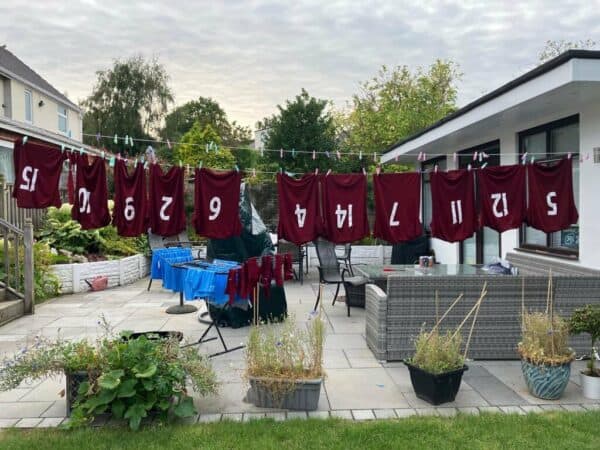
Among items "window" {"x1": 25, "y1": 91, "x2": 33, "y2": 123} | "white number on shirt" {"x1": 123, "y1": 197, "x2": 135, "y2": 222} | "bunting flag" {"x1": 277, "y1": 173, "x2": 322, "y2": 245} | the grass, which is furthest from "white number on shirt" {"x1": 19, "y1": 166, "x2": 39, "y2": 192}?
"window" {"x1": 25, "y1": 91, "x2": 33, "y2": 123}

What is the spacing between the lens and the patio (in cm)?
400

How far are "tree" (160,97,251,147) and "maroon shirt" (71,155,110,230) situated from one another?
32752 millimetres

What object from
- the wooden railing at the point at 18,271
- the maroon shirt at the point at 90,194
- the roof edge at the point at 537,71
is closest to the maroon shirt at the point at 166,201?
the maroon shirt at the point at 90,194

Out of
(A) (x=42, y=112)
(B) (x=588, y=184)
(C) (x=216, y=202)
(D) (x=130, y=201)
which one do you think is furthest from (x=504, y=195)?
(A) (x=42, y=112)

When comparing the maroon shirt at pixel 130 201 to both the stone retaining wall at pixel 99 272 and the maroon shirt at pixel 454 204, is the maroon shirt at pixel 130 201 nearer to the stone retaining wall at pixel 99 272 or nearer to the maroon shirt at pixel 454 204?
the maroon shirt at pixel 454 204

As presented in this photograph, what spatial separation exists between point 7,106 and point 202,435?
59.9ft

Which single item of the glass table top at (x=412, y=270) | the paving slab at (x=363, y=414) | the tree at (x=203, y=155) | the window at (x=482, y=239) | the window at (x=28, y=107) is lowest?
the paving slab at (x=363, y=414)

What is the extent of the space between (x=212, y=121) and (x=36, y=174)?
38766 mm

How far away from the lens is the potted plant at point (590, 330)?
4145 millimetres

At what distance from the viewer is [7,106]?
1772 centimetres

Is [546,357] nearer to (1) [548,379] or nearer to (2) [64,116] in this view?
(1) [548,379]

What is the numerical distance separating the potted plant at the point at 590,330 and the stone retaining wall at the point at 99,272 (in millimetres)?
8412

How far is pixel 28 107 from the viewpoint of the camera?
19.5 metres

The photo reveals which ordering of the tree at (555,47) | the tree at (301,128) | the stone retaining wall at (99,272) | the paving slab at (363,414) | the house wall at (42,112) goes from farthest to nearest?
the tree at (555,47), the tree at (301,128), the house wall at (42,112), the stone retaining wall at (99,272), the paving slab at (363,414)
